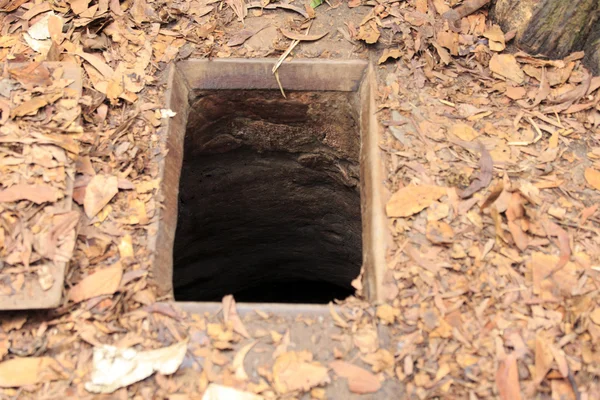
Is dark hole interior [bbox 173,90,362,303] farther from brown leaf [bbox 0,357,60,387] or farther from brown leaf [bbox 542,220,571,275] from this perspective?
brown leaf [bbox 0,357,60,387]

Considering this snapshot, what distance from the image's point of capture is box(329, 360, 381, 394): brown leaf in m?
2.15

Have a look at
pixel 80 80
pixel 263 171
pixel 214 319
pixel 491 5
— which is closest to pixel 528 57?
pixel 491 5

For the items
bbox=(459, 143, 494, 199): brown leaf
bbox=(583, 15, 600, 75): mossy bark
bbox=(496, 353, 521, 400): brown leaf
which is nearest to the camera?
bbox=(496, 353, 521, 400): brown leaf

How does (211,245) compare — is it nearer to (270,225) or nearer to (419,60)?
(270,225)

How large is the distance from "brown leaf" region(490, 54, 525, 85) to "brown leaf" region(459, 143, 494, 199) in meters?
0.51

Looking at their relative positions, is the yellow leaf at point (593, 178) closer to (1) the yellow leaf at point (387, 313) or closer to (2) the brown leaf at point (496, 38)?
(2) the brown leaf at point (496, 38)

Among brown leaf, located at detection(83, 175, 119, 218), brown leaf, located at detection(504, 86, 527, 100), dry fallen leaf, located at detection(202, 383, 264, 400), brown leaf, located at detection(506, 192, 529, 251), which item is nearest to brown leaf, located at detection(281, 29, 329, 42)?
brown leaf, located at detection(504, 86, 527, 100)

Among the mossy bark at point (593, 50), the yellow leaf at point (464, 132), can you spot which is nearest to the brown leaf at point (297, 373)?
the yellow leaf at point (464, 132)

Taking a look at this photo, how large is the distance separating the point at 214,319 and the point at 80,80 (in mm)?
1343

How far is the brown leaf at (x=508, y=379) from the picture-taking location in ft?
6.95

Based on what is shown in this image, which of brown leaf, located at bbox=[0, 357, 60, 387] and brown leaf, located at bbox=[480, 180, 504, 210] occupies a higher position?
brown leaf, located at bbox=[480, 180, 504, 210]

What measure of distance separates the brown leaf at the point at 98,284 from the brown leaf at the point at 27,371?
0.86 feet

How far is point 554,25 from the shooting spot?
2838 mm

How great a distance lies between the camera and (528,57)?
296cm
